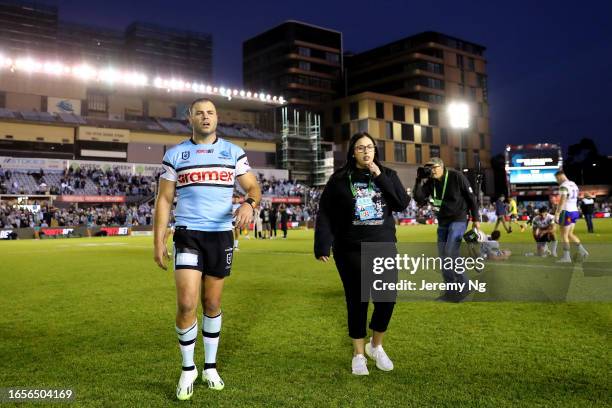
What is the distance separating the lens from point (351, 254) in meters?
4.61

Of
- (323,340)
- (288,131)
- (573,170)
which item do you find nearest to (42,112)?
(288,131)

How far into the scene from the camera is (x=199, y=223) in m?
4.11

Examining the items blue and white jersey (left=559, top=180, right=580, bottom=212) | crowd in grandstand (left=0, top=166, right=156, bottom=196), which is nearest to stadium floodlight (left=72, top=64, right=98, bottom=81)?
crowd in grandstand (left=0, top=166, right=156, bottom=196)

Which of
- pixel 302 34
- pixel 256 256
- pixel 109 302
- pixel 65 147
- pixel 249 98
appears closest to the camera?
pixel 109 302

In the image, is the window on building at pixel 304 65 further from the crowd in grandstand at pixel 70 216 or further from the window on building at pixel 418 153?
the crowd in grandstand at pixel 70 216

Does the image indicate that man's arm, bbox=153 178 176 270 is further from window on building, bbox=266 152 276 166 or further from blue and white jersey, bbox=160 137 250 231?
window on building, bbox=266 152 276 166

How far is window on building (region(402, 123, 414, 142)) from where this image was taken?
79.8m

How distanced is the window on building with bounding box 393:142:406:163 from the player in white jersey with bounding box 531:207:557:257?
63.6m

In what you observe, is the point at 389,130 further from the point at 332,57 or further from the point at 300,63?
the point at 332,57

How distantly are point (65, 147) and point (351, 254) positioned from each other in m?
54.8

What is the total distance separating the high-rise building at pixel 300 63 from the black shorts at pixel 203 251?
8847 centimetres

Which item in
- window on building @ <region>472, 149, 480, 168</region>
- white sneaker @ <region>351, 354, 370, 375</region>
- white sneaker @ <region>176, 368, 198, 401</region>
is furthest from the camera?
window on building @ <region>472, 149, 480, 168</region>

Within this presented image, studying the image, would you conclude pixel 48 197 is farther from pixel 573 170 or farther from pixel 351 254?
pixel 573 170

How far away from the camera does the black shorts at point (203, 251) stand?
404cm
